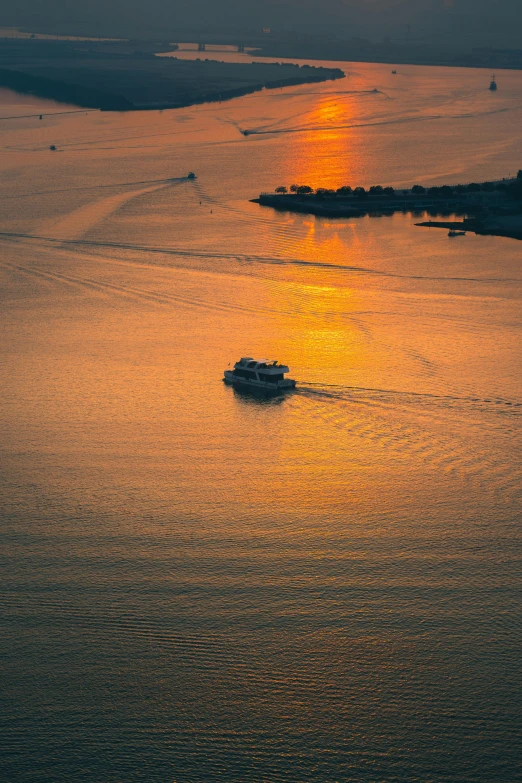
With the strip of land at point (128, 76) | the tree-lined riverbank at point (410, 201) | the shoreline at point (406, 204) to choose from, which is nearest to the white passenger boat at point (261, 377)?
the shoreline at point (406, 204)

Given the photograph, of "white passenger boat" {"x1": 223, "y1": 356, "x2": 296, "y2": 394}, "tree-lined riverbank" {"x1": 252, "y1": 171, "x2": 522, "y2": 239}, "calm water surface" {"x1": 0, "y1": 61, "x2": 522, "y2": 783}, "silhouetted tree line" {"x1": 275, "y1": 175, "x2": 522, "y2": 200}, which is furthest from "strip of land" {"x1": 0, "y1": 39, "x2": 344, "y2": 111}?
"white passenger boat" {"x1": 223, "y1": 356, "x2": 296, "y2": 394}

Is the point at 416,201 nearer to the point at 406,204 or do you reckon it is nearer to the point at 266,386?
the point at 406,204

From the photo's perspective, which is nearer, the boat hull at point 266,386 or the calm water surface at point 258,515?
the calm water surface at point 258,515

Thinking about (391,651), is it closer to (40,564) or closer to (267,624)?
(267,624)

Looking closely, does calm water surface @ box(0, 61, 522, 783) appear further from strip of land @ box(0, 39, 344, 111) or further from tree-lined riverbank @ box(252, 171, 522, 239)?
strip of land @ box(0, 39, 344, 111)

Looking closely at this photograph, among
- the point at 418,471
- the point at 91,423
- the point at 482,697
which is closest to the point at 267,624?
the point at 482,697

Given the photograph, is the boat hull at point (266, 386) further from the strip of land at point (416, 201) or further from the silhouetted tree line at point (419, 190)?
the silhouetted tree line at point (419, 190)
